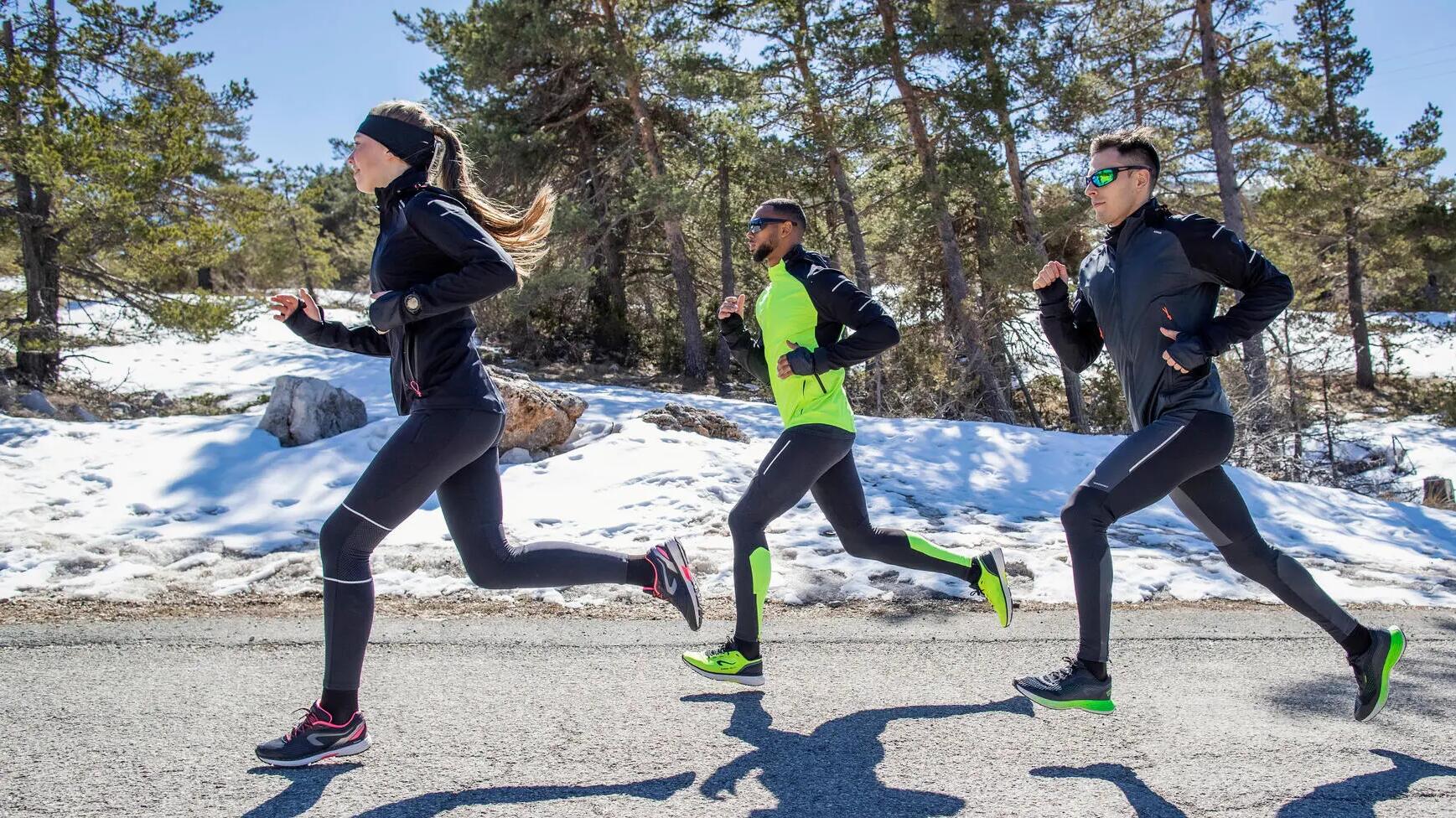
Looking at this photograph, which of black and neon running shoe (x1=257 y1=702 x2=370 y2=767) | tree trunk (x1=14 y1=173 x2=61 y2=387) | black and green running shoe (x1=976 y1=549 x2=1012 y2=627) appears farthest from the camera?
tree trunk (x1=14 y1=173 x2=61 y2=387)

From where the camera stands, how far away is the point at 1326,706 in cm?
368

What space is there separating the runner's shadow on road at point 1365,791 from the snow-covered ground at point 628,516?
106 inches

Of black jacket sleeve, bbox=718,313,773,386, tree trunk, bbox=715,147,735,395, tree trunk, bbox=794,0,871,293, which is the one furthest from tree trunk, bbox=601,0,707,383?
black jacket sleeve, bbox=718,313,773,386

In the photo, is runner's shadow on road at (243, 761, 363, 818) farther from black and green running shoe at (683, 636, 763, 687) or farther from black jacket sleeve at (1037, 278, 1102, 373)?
black jacket sleeve at (1037, 278, 1102, 373)

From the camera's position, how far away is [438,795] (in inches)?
108

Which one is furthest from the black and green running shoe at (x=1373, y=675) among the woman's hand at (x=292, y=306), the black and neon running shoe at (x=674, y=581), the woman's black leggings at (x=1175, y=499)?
the woman's hand at (x=292, y=306)

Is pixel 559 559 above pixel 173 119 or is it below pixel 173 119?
below

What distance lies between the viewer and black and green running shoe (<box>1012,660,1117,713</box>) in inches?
134

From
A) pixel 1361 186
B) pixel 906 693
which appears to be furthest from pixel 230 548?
pixel 1361 186

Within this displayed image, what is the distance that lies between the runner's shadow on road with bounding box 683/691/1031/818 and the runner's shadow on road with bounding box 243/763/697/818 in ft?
0.52

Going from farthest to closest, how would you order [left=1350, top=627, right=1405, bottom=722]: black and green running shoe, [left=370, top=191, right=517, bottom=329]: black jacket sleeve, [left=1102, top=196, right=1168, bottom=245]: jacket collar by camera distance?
1. [left=1102, top=196, right=1168, bottom=245]: jacket collar
2. [left=1350, top=627, right=1405, bottom=722]: black and green running shoe
3. [left=370, top=191, right=517, bottom=329]: black jacket sleeve

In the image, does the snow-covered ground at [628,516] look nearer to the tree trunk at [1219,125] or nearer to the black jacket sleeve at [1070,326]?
the black jacket sleeve at [1070,326]

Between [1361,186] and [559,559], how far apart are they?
24.8 metres

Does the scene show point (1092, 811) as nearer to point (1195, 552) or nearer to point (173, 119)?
point (1195, 552)
